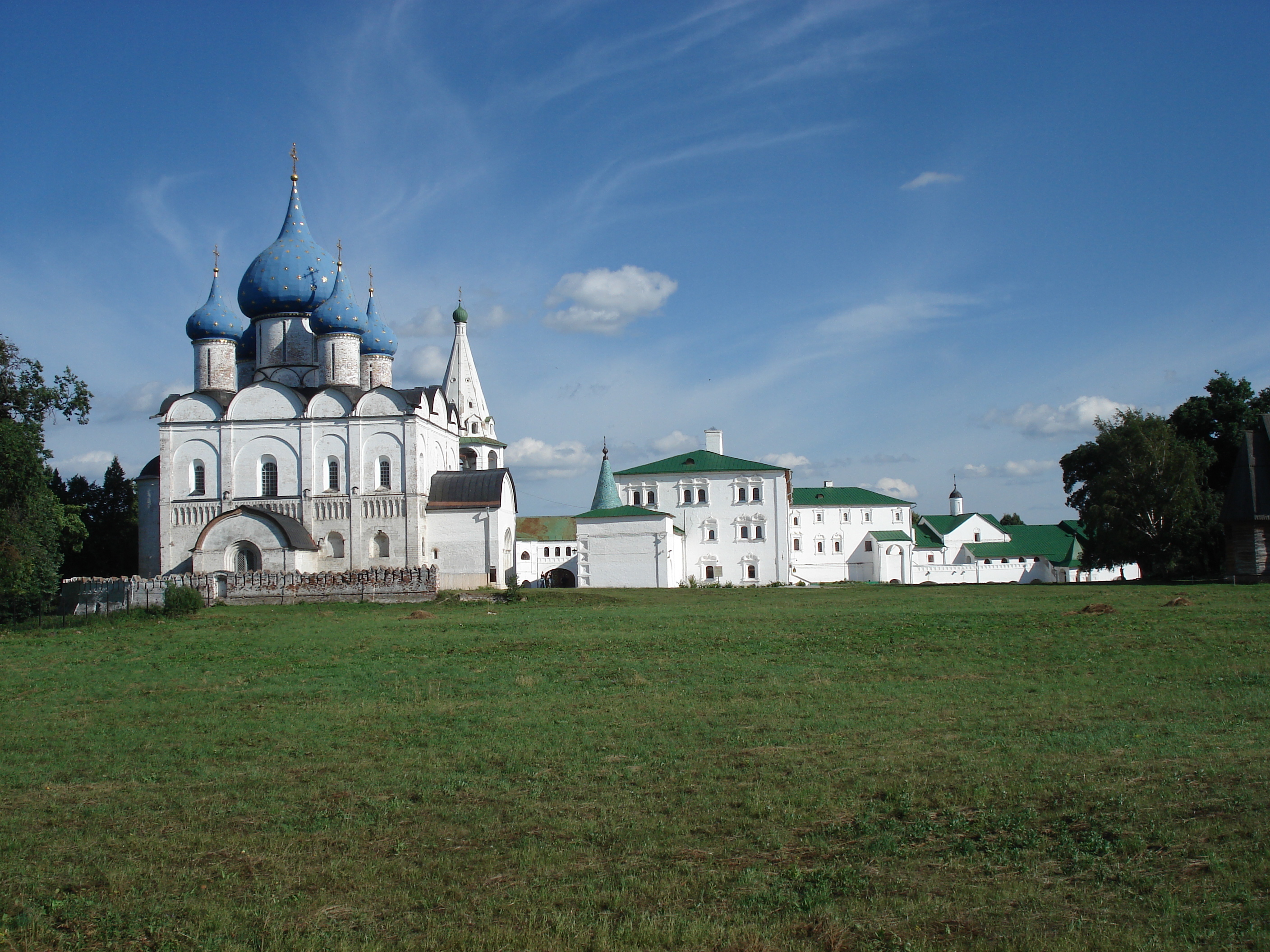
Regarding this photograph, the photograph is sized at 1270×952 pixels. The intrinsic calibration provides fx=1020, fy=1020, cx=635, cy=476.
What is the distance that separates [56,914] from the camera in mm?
5543

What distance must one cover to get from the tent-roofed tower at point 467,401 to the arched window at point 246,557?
15537mm

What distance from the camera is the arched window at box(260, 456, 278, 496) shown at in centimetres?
4434

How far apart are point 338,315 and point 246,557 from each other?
11.5 m

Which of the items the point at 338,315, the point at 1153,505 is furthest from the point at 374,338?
the point at 1153,505

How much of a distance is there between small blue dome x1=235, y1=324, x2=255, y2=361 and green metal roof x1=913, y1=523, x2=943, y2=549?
46.2m

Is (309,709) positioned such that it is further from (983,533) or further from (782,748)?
(983,533)

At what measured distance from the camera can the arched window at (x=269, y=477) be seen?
44344mm

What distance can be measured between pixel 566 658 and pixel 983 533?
61820mm

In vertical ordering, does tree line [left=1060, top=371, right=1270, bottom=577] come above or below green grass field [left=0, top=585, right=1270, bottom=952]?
above

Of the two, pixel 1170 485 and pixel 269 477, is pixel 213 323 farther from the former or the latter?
pixel 1170 485

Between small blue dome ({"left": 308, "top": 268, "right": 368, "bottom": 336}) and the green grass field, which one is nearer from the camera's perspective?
the green grass field

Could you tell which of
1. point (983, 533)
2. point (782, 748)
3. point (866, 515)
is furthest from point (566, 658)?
point (983, 533)

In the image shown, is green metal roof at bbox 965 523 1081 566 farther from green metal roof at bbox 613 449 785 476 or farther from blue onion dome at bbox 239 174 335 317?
blue onion dome at bbox 239 174 335 317

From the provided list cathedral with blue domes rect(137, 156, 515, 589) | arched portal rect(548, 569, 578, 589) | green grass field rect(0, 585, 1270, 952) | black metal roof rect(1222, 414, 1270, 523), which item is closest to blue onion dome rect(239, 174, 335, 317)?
cathedral with blue domes rect(137, 156, 515, 589)
